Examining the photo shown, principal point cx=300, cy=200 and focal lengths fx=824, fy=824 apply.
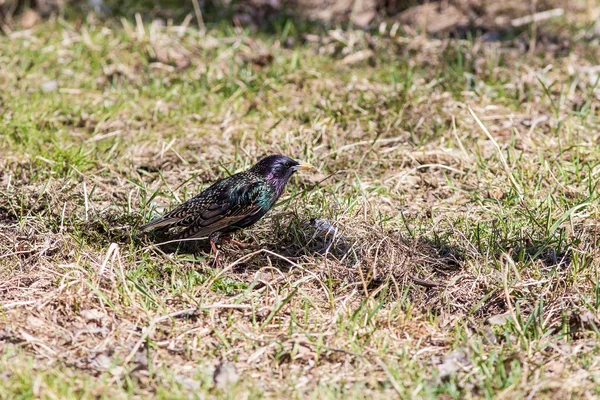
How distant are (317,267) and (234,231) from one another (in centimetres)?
61

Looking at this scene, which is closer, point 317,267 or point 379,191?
point 317,267

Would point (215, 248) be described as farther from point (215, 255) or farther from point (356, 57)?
point (356, 57)

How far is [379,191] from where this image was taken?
18.1ft

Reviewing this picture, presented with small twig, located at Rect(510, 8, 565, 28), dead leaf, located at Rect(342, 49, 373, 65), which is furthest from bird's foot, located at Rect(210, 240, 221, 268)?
small twig, located at Rect(510, 8, 565, 28)

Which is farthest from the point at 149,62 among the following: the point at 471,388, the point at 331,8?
the point at 471,388

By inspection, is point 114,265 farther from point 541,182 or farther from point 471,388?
A: point 541,182

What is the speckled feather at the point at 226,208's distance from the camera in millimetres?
4758

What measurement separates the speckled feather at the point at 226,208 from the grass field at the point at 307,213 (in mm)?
174

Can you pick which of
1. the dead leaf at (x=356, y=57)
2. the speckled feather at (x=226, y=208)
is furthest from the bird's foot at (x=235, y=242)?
the dead leaf at (x=356, y=57)

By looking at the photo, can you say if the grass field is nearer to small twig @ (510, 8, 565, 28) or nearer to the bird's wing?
the bird's wing

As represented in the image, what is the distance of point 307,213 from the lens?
5.09 metres

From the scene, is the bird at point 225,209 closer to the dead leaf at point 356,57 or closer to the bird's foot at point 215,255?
the bird's foot at point 215,255

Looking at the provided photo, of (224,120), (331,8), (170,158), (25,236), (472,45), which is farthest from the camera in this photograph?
(331,8)

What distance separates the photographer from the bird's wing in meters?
4.75
